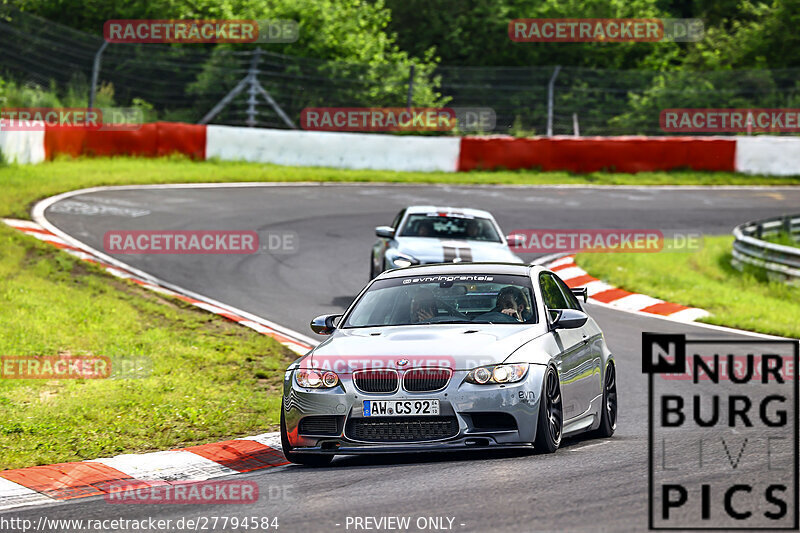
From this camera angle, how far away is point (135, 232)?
20.5 metres

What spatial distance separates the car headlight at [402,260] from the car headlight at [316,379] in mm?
6805

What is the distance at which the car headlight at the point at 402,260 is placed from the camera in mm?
14820

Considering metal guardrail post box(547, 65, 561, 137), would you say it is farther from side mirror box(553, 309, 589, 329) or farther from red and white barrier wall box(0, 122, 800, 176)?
side mirror box(553, 309, 589, 329)

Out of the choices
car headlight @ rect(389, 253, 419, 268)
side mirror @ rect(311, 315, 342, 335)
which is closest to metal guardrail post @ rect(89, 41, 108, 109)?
car headlight @ rect(389, 253, 419, 268)

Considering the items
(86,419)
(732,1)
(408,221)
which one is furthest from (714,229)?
(732,1)

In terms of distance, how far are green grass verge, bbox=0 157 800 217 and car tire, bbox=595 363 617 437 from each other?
1594 centimetres

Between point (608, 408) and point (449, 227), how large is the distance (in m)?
6.99

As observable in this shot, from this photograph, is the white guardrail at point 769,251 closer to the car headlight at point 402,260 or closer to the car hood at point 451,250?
the car hood at point 451,250

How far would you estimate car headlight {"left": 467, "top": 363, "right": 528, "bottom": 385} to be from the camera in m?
7.62

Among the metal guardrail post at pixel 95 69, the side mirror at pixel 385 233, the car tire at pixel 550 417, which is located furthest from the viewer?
the metal guardrail post at pixel 95 69

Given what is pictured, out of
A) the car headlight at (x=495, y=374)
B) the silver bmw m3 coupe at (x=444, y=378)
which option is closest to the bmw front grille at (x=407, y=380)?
the silver bmw m3 coupe at (x=444, y=378)

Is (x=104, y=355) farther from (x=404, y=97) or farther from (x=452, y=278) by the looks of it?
(x=404, y=97)

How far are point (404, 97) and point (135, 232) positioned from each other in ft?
46.9

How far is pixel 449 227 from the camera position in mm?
16047
